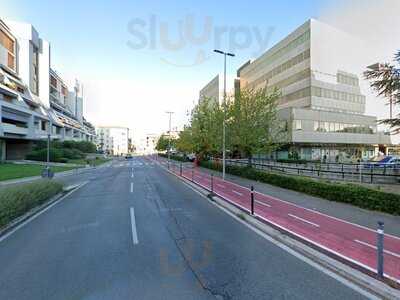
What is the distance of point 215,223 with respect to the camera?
8633 mm

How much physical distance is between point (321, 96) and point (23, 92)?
6152 centimetres

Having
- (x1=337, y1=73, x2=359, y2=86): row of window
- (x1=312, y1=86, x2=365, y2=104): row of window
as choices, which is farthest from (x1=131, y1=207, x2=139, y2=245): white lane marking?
(x1=337, y1=73, x2=359, y2=86): row of window

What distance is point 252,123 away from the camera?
2436 centimetres

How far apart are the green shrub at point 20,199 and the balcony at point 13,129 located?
39.5 m

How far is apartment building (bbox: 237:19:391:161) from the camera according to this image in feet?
161

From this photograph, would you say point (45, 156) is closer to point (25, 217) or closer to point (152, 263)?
point (25, 217)

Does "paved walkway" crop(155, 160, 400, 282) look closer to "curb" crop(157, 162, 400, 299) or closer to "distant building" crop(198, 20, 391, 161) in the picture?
"curb" crop(157, 162, 400, 299)

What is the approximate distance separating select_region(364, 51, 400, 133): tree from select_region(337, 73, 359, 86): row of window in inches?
1917

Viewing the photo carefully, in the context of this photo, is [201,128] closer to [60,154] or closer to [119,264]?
[60,154]

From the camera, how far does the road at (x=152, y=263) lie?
168 inches

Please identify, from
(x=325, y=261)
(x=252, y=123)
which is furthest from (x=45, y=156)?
(x=325, y=261)

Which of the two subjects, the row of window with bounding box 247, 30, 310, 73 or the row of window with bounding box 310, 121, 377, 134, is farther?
the row of window with bounding box 247, 30, 310, 73

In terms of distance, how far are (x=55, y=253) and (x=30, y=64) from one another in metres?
65.3

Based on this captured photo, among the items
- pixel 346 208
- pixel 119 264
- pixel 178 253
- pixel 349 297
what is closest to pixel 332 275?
pixel 349 297
